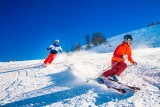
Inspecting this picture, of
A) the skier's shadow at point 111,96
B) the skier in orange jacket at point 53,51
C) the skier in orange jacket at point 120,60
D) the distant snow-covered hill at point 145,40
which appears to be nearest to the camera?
the skier's shadow at point 111,96

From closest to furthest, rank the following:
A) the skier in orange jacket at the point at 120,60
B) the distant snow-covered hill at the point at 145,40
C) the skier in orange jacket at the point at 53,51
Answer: the skier in orange jacket at the point at 120,60, the skier in orange jacket at the point at 53,51, the distant snow-covered hill at the point at 145,40

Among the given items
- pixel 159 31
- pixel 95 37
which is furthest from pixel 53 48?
pixel 95 37

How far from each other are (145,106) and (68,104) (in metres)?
2.08

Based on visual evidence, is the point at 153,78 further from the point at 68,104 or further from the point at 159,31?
the point at 159,31

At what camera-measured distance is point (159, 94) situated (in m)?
7.41

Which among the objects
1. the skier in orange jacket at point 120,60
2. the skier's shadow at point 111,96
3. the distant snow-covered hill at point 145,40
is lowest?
the skier's shadow at point 111,96

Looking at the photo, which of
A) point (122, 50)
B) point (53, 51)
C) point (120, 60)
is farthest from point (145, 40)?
point (120, 60)

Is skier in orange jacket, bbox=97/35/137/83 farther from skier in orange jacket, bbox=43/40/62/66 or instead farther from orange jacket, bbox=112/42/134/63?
skier in orange jacket, bbox=43/40/62/66

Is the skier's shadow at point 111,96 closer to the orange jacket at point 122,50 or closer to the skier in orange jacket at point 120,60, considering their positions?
the skier in orange jacket at point 120,60

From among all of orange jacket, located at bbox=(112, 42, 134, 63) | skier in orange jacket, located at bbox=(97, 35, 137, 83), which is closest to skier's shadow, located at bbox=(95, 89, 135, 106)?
skier in orange jacket, located at bbox=(97, 35, 137, 83)

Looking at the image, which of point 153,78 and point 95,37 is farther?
point 95,37

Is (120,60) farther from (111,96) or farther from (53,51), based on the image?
(53,51)

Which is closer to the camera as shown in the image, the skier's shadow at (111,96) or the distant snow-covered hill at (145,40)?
the skier's shadow at (111,96)

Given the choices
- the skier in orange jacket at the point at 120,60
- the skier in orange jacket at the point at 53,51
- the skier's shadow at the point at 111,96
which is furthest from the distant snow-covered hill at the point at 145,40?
the skier's shadow at the point at 111,96
